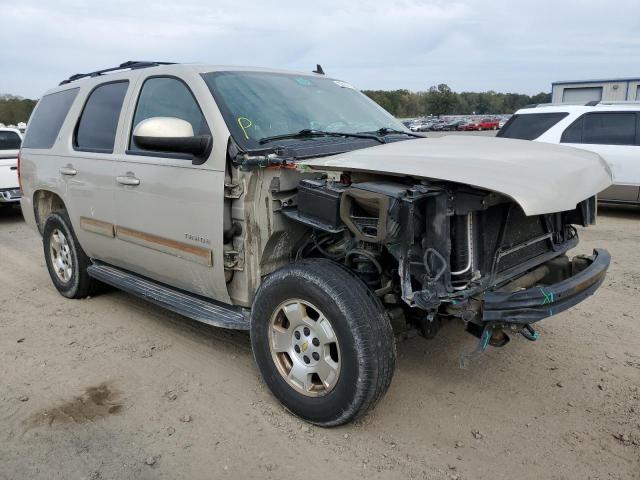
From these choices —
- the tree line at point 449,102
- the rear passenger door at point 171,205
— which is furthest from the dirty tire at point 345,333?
the tree line at point 449,102

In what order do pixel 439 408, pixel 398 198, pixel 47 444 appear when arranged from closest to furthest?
pixel 398 198
pixel 47 444
pixel 439 408

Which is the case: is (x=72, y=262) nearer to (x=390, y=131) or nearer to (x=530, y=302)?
(x=390, y=131)

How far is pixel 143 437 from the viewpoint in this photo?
9.78 ft

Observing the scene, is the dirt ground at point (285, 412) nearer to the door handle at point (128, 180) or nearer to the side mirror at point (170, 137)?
the door handle at point (128, 180)

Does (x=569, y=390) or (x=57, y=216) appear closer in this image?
(x=569, y=390)

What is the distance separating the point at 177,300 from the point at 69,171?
5.52 feet

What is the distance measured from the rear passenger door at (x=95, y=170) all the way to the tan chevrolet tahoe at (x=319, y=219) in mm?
21

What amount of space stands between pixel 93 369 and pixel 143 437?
102 centimetres

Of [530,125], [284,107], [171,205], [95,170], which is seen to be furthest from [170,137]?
[530,125]

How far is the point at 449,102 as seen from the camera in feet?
260

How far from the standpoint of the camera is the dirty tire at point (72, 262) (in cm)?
495

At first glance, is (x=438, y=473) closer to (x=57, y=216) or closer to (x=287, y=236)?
(x=287, y=236)

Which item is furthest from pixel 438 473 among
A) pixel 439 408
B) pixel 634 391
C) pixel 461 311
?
pixel 634 391

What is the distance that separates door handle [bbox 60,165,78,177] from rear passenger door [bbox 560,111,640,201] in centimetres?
699
